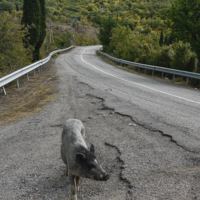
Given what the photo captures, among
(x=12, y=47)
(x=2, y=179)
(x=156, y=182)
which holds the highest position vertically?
(x=12, y=47)

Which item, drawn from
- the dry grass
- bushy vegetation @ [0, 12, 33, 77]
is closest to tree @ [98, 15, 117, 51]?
bushy vegetation @ [0, 12, 33, 77]

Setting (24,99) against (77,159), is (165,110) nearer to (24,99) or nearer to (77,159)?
(77,159)

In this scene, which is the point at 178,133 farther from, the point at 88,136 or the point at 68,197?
the point at 68,197

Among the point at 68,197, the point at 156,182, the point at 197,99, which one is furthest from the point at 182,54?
the point at 68,197

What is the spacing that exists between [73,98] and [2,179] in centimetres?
516

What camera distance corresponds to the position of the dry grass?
7084 mm

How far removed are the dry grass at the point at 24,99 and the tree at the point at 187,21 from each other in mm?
8958

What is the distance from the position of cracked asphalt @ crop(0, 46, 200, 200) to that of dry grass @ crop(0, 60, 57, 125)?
0.55m

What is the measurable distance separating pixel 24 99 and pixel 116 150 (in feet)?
18.9

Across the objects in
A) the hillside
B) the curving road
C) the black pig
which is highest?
the hillside

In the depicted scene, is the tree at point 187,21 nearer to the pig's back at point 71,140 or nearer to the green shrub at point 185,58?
the green shrub at point 185,58

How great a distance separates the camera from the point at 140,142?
491 centimetres

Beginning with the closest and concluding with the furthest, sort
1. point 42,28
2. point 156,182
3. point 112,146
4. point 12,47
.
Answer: point 156,182, point 112,146, point 12,47, point 42,28

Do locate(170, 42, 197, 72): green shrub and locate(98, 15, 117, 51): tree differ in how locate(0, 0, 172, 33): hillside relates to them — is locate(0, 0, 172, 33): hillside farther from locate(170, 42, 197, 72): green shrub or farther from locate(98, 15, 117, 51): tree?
locate(170, 42, 197, 72): green shrub
